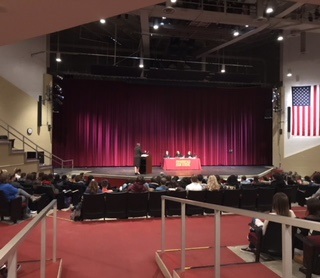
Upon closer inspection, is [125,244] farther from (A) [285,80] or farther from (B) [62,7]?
(A) [285,80]

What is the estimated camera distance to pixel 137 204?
7.45 metres

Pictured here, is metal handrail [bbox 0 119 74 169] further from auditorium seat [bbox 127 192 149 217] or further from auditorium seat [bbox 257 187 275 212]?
auditorium seat [bbox 257 187 275 212]

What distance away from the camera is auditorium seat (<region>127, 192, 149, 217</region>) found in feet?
24.3

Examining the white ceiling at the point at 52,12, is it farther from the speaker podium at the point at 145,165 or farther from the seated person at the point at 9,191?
the speaker podium at the point at 145,165

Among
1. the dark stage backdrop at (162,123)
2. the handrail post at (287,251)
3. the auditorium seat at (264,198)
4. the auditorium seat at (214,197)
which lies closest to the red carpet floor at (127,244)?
the auditorium seat at (214,197)

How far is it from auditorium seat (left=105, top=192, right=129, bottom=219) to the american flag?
1290cm

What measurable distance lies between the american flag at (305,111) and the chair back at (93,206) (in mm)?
13340

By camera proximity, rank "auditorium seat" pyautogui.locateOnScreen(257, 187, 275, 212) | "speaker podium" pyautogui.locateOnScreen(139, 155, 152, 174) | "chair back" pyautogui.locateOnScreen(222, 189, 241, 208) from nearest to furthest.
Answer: "chair back" pyautogui.locateOnScreen(222, 189, 241, 208) → "auditorium seat" pyautogui.locateOnScreen(257, 187, 275, 212) → "speaker podium" pyautogui.locateOnScreen(139, 155, 152, 174)

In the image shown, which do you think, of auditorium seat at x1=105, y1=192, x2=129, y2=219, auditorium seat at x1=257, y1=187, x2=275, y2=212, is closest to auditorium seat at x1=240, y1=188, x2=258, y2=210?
auditorium seat at x1=257, y1=187, x2=275, y2=212

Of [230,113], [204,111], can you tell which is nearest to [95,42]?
[204,111]

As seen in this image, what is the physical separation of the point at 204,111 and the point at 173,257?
1628cm

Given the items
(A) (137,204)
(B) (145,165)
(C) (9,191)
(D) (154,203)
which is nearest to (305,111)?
(B) (145,165)

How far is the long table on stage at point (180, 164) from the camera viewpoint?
606 inches

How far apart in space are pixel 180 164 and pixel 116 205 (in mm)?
8574
